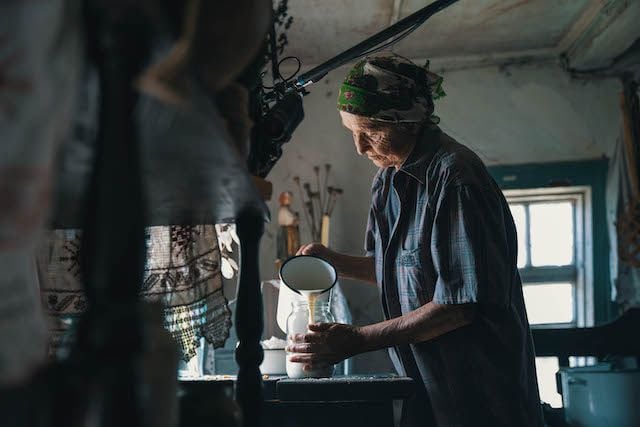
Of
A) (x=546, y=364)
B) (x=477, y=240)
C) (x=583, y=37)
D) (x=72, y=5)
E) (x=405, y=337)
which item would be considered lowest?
(x=546, y=364)

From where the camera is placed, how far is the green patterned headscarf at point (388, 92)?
2.02 metres

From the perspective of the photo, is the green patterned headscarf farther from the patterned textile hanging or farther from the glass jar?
the patterned textile hanging

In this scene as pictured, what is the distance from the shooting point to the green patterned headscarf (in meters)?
2.02

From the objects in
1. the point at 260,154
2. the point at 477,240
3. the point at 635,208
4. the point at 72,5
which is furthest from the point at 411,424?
the point at 635,208

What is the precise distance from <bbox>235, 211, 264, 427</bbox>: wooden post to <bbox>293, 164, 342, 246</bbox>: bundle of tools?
11.3ft

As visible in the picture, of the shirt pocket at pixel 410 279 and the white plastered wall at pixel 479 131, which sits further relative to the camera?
the white plastered wall at pixel 479 131

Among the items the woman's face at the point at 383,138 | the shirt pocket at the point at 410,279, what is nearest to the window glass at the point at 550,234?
the woman's face at the point at 383,138

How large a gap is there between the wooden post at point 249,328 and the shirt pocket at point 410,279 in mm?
746

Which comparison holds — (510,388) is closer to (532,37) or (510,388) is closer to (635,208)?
(635,208)

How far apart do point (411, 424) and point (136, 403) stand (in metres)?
1.39

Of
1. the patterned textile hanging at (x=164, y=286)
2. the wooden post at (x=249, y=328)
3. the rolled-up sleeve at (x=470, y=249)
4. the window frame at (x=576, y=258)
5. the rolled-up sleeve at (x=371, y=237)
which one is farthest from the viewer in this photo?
the window frame at (x=576, y=258)

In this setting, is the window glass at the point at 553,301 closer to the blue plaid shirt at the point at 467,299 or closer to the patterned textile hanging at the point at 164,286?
the blue plaid shirt at the point at 467,299

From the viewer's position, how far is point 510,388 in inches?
71.0

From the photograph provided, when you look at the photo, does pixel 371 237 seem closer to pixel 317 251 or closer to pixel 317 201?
pixel 317 251
